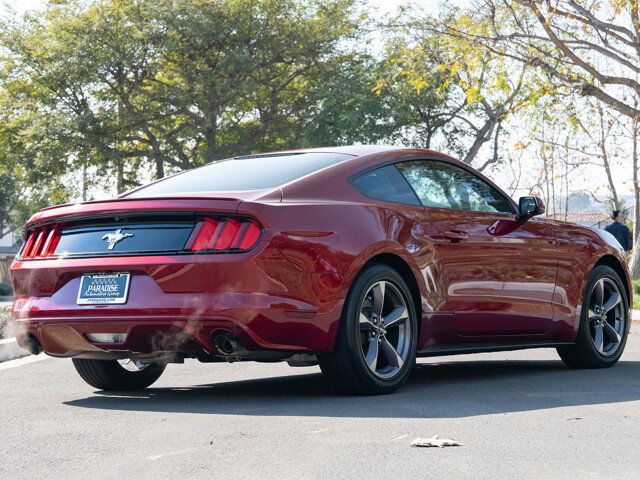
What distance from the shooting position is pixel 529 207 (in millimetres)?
7980

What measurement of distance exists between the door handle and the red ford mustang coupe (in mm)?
14

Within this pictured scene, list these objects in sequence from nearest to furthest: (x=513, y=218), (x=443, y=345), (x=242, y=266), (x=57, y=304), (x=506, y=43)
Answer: (x=242, y=266)
(x=57, y=304)
(x=443, y=345)
(x=513, y=218)
(x=506, y=43)

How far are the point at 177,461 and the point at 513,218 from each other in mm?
3944

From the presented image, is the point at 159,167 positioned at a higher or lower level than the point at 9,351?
higher

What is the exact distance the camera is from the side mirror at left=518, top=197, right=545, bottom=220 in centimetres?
798

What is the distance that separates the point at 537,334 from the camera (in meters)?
8.11

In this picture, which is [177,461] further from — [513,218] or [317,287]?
[513,218]

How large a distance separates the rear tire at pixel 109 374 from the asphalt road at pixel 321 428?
0.54 ft

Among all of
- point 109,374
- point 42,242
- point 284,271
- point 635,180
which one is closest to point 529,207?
point 284,271

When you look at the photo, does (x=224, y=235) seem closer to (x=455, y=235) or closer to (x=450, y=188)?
(x=455, y=235)

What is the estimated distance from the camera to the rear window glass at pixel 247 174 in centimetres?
668

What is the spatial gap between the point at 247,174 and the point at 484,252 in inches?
66.1

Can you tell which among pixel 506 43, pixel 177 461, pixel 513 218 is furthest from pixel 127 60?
pixel 177 461

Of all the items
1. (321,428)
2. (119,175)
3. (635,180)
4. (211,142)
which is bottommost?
(321,428)
